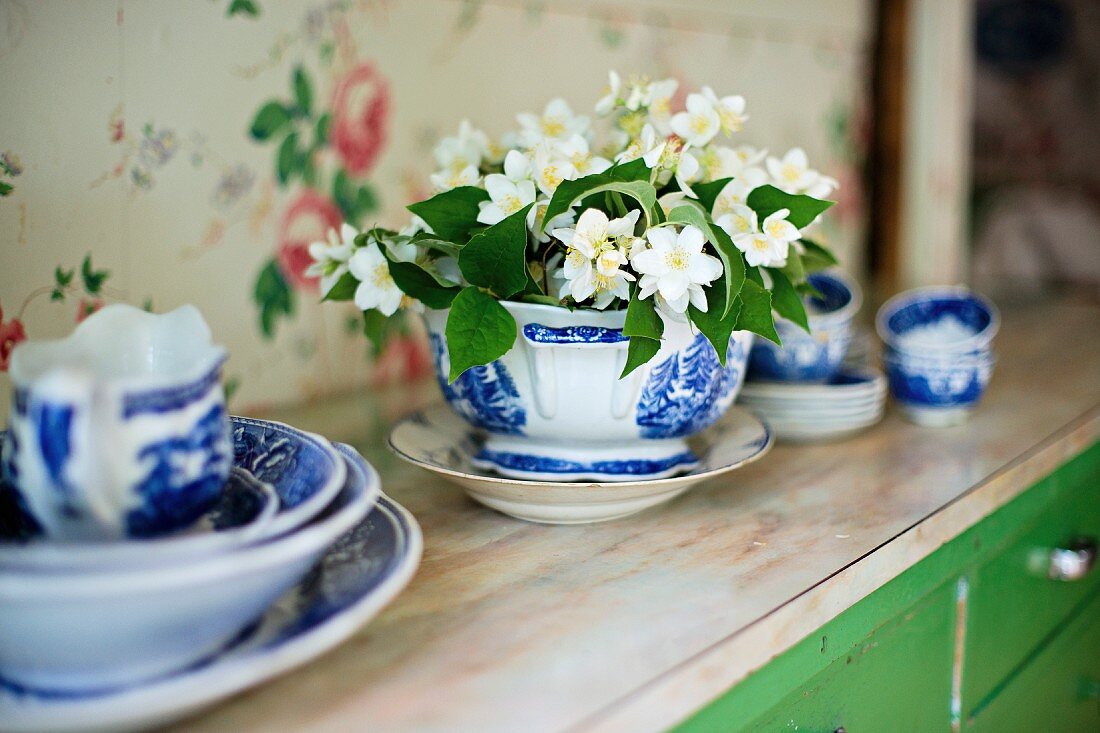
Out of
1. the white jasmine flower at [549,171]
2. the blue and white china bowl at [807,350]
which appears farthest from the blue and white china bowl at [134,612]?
the blue and white china bowl at [807,350]

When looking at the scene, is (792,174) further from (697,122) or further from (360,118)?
(360,118)

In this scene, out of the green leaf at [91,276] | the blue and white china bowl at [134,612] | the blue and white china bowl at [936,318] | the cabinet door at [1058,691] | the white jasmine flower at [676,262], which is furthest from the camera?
the blue and white china bowl at [936,318]

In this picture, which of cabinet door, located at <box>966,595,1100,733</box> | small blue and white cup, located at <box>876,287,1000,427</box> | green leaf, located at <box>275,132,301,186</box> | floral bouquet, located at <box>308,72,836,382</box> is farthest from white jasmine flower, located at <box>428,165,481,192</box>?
cabinet door, located at <box>966,595,1100,733</box>

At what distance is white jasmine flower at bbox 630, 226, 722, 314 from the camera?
67cm

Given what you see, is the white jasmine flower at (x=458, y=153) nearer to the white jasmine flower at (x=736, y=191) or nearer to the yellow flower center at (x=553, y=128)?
the yellow flower center at (x=553, y=128)

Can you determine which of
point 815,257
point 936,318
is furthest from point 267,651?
point 936,318

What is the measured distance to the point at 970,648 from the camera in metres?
0.91

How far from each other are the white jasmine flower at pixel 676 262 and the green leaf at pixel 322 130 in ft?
1.67

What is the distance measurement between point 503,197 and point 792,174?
0.26m

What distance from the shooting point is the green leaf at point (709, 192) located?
75cm

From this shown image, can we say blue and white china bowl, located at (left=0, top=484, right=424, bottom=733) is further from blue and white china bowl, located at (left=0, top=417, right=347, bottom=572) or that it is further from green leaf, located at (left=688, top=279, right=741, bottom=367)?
green leaf, located at (left=688, top=279, right=741, bottom=367)

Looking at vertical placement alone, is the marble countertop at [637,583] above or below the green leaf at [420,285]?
below

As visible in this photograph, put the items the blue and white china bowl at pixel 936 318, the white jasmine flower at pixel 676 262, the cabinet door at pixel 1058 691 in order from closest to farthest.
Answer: the white jasmine flower at pixel 676 262
the cabinet door at pixel 1058 691
the blue and white china bowl at pixel 936 318

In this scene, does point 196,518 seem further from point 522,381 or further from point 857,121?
point 857,121
